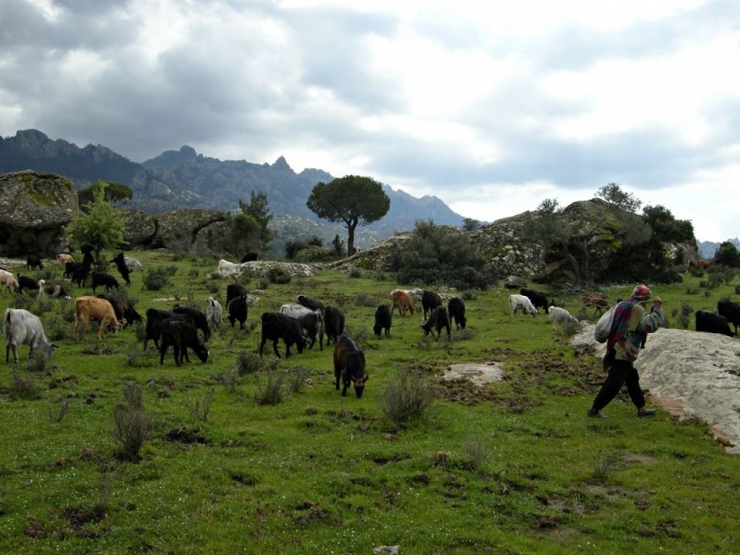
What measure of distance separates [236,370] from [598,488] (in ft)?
28.4

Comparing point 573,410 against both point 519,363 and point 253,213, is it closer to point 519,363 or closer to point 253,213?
point 519,363

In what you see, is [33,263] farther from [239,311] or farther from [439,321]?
[439,321]

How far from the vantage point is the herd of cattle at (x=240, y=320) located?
43.9 feet

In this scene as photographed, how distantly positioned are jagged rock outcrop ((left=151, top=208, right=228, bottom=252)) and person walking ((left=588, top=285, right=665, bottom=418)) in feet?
159

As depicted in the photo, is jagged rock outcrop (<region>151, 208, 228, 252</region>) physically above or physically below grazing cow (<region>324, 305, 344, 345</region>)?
above

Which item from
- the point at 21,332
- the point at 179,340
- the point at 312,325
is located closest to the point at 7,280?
the point at 21,332

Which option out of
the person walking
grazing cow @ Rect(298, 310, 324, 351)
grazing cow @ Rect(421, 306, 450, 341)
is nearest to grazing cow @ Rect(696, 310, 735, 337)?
grazing cow @ Rect(421, 306, 450, 341)

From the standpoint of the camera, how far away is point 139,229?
53344 mm

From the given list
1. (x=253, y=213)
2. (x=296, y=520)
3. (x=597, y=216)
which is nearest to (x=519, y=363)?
(x=296, y=520)

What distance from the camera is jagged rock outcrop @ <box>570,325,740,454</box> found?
10.5 m

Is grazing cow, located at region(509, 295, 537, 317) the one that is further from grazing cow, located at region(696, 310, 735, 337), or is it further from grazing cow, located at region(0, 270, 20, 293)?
grazing cow, located at region(0, 270, 20, 293)

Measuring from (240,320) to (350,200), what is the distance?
51992mm

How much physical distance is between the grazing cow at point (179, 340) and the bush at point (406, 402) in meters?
6.66

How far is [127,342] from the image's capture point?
55.8 feet
